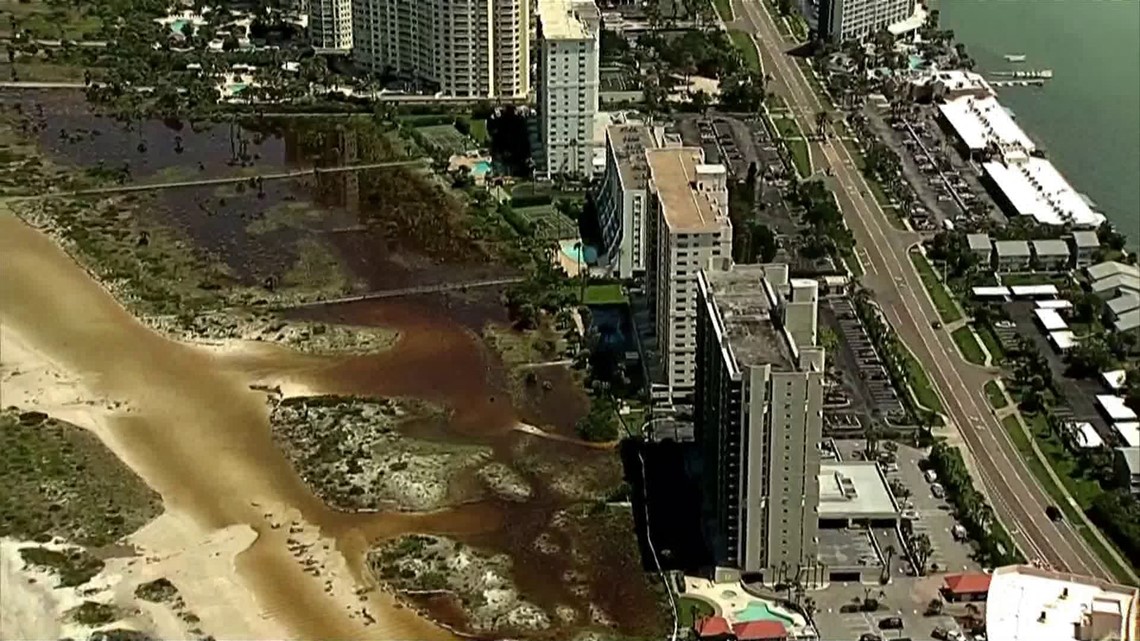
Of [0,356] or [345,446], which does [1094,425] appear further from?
[0,356]

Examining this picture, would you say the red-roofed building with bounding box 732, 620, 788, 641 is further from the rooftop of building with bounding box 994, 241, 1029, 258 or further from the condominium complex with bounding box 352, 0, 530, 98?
the condominium complex with bounding box 352, 0, 530, 98

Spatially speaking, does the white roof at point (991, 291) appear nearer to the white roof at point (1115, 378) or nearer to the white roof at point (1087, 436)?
the white roof at point (1115, 378)

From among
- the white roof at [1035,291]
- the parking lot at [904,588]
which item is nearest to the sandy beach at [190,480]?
the parking lot at [904,588]

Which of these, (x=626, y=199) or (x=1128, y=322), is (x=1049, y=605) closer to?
(x=1128, y=322)

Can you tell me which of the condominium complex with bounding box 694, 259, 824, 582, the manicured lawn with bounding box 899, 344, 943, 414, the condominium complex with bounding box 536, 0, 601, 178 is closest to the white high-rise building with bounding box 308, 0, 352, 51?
the condominium complex with bounding box 536, 0, 601, 178

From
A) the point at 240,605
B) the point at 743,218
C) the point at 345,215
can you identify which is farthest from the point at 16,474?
the point at 743,218

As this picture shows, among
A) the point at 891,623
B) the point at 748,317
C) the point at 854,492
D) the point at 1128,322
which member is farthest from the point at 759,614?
the point at 1128,322
